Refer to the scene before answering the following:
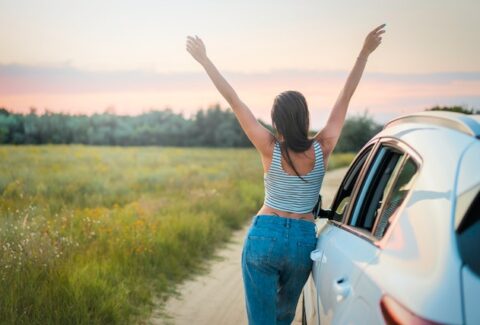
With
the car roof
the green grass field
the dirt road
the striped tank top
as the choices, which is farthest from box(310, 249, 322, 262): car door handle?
the dirt road

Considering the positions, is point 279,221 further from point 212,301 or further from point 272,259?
point 212,301

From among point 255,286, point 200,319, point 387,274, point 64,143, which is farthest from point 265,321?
point 64,143

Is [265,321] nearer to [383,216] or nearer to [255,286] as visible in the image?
[255,286]

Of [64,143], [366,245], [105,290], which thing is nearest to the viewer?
[366,245]

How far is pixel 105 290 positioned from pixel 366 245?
4362 mm

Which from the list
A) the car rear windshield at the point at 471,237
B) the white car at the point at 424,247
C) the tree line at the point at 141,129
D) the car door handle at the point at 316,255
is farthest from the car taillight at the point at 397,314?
the tree line at the point at 141,129

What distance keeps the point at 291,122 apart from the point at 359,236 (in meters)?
0.85

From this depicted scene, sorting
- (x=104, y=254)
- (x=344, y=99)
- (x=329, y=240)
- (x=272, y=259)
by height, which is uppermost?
(x=344, y=99)

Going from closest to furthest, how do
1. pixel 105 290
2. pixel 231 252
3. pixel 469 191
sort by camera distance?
1. pixel 469 191
2. pixel 105 290
3. pixel 231 252

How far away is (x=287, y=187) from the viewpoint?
3803 mm

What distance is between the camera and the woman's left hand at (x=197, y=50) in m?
4.20

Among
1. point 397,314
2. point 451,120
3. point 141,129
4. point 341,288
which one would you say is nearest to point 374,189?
point 341,288

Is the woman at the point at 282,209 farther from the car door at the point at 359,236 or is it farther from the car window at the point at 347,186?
the car window at the point at 347,186

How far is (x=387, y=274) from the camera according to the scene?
93.5 inches
